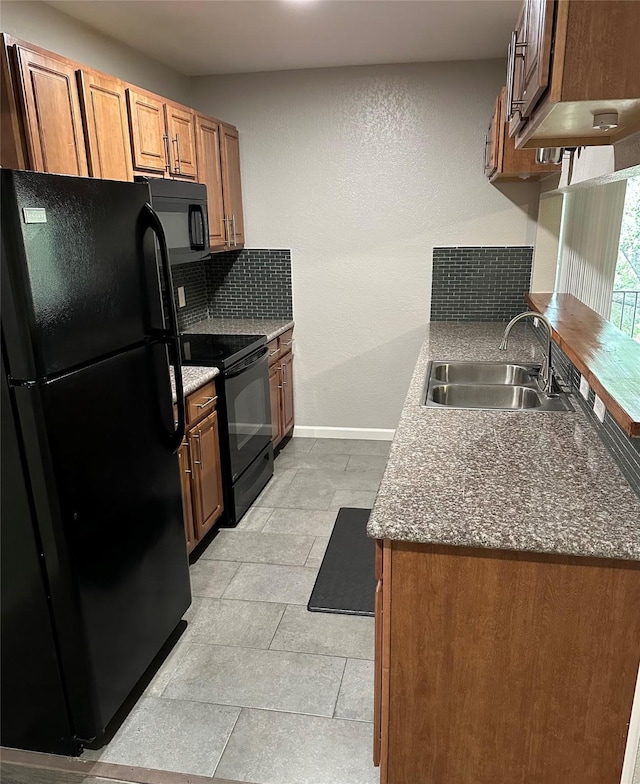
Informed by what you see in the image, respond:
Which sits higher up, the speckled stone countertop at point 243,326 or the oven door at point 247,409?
the speckled stone countertop at point 243,326

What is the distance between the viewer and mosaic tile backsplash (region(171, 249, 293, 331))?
424 centimetres

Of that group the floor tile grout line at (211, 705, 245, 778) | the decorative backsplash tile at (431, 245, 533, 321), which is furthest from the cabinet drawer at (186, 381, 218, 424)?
the decorative backsplash tile at (431, 245, 533, 321)

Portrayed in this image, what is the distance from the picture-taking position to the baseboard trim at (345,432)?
14.6 feet

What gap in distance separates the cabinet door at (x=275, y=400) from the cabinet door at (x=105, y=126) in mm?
1627

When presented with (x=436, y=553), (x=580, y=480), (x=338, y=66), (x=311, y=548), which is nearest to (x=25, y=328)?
(x=436, y=553)

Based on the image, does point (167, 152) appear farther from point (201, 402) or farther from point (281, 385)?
point (281, 385)

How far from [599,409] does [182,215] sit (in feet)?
7.28

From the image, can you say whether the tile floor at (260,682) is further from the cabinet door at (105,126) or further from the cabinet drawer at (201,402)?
the cabinet door at (105,126)

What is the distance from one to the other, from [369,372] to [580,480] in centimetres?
276

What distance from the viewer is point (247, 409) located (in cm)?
335

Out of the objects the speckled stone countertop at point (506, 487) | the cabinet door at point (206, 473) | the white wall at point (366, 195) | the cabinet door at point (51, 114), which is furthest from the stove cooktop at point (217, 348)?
the speckled stone countertop at point (506, 487)

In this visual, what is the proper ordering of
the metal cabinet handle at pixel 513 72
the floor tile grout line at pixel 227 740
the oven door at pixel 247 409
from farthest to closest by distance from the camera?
the oven door at pixel 247 409, the floor tile grout line at pixel 227 740, the metal cabinet handle at pixel 513 72

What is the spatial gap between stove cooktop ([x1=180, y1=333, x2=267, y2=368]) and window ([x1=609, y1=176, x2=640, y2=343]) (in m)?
1.95

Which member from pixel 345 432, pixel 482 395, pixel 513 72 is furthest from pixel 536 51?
pixel 345 432
